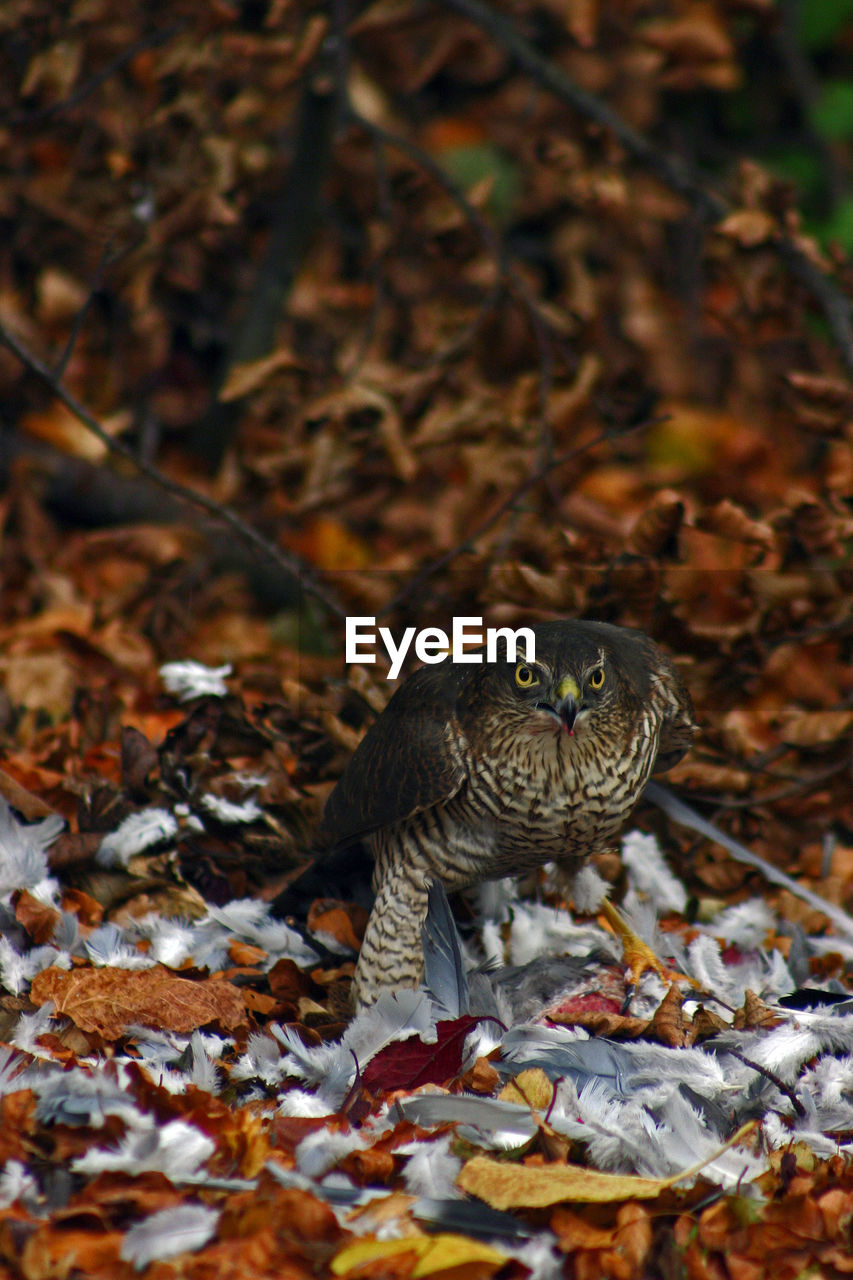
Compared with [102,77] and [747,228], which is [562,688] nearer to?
[747,228]

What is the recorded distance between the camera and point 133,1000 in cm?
248

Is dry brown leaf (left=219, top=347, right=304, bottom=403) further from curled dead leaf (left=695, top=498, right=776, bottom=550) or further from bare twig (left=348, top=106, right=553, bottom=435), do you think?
curled dead leaf (left=695, top=498, right=776, bottom=550)

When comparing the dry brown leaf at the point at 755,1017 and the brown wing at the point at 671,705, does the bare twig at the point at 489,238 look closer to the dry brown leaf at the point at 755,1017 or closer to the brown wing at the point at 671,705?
the brown wing at the point at 671,705

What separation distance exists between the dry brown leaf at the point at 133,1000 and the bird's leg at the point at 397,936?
0.29m

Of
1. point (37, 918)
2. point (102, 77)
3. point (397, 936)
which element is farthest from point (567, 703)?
point (102, 77)

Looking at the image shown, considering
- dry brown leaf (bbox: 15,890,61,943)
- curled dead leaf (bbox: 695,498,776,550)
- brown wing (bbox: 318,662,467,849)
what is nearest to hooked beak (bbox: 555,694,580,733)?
brown wing (bbox: 318,662,467,849)

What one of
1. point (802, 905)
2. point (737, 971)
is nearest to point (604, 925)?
point (737, 971)

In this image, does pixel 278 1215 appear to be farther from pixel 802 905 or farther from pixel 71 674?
pixel 71 674

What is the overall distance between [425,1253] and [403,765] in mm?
981

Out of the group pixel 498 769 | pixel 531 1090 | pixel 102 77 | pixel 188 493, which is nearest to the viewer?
pixel 531 1090

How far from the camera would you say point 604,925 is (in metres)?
3.03

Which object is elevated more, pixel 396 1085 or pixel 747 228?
pixel 747 228

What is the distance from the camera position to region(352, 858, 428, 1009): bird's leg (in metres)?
2.57

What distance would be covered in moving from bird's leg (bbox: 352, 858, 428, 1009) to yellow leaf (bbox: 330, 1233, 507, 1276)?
0.79 m
